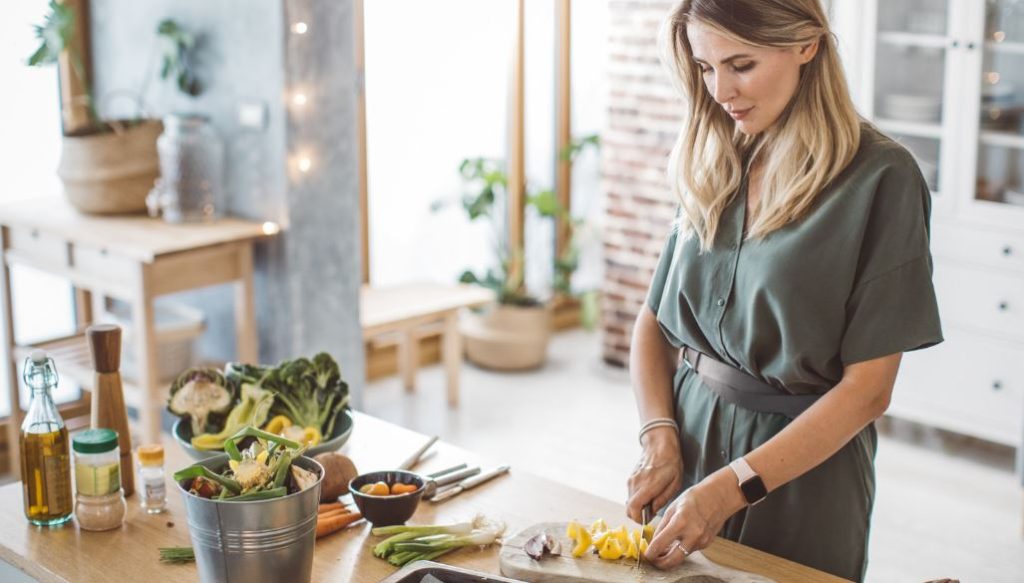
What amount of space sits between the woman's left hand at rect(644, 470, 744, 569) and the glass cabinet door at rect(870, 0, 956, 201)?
2.82m

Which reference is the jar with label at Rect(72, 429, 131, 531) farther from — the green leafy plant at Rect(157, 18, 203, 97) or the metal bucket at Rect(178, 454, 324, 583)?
the green leafy plant at Rect(157, 18, 203, 97)

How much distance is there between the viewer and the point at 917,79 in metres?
4.30

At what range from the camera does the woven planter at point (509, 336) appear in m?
5.22

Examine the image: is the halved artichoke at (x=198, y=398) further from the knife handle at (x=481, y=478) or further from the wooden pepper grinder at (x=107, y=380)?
the knife handle at (x=481, y=478)

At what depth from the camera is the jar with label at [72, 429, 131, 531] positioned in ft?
5.93

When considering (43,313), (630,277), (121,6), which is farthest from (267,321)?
(630,277)

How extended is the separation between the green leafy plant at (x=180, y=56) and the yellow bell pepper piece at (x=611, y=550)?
9.21ft

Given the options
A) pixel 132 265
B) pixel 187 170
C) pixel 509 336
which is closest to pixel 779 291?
pixel 132 265

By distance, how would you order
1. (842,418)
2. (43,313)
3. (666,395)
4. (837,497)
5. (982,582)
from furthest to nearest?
(43,313) < (982,582) < (666,395) < (837,497) < (842,418)

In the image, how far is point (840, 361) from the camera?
181cm

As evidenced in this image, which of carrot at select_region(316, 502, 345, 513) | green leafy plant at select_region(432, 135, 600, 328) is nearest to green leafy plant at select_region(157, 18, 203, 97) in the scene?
green leafy plant at select_region(432, 135, 600, 328)

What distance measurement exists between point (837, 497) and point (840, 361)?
0.74 ft

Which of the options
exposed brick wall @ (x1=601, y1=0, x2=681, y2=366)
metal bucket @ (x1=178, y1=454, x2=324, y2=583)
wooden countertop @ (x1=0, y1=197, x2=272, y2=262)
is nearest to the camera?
metal bucket @ (x1=178, y1=454, x2=324, y2=583)

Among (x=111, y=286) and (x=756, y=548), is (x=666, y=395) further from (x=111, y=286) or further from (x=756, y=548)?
(x=111, y=286)
